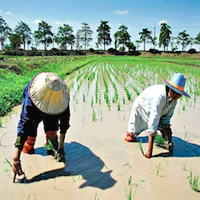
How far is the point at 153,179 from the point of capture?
1.96m

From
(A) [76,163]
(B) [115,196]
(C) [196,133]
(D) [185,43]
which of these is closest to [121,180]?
(B) [115,196]

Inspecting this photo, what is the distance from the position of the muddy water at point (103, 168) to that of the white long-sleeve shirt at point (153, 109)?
0.33m

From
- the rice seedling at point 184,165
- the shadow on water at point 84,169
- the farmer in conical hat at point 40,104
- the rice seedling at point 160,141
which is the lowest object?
the rice seedling at point 184,165

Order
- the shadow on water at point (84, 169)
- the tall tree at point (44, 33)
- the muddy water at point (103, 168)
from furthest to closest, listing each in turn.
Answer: the tall tree at point (44, 33), the shadow on water at point (84, 169), the muddy water at point (103, 168)

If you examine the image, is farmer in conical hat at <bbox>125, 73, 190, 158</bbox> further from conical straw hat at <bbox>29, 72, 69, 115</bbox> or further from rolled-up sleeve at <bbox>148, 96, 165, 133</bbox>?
conical straw hat at <bbox>29, 72, 69, 115</bbox>

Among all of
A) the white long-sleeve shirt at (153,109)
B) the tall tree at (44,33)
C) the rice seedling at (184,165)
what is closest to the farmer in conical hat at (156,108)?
the white long-sleeve shirt at (153,109)

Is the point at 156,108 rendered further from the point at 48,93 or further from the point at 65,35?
the point at 65,35

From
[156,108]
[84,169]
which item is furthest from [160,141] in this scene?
[84,169]

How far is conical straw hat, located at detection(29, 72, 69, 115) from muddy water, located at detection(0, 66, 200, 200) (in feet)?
1.94

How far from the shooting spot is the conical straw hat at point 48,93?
1.78 metres

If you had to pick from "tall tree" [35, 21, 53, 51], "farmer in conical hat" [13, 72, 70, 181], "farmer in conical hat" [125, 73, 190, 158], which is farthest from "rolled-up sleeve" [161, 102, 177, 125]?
"tall tree" [35, 21, 53, 51]

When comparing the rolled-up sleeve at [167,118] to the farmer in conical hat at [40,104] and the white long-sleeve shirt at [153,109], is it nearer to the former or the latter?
the white long-sleeve shirt at [153,109]

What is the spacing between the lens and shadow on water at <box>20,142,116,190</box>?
74.9 inches

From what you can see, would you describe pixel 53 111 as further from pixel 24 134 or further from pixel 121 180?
pixel 121 180
